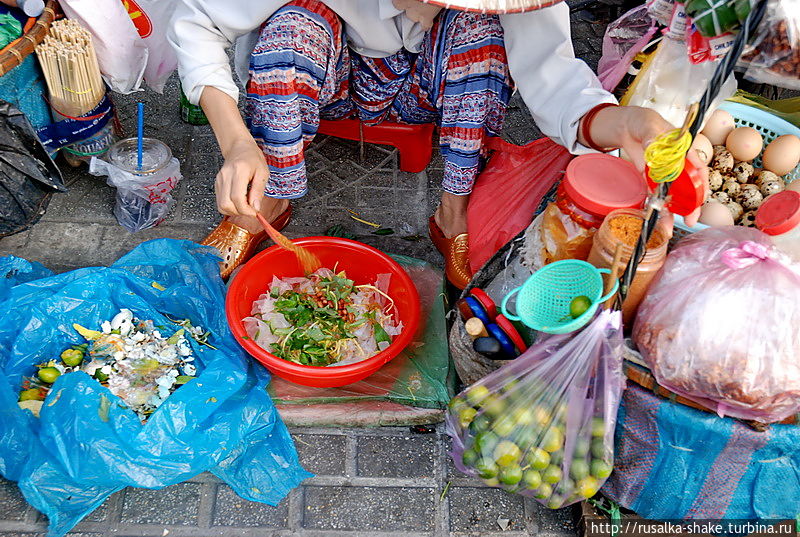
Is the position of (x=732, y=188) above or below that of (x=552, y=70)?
below

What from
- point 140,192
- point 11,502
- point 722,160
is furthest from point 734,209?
point 11,502

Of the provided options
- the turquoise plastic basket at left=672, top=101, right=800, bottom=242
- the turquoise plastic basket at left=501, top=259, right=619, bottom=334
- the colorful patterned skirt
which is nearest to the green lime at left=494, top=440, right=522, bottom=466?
the turquoise plastic basket at left=501, top=259, right=619, bottom=334

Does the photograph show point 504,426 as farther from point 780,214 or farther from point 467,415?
point 780,214

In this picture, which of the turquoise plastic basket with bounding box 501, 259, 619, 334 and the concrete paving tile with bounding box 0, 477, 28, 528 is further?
the concrete paving tile with bounding box 0, 477, 28, 528

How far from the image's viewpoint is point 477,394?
1.60 meters

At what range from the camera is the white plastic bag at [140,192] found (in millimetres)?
2275

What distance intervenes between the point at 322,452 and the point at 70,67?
1438mm

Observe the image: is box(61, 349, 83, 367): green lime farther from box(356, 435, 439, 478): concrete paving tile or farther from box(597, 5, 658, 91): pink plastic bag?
box(597, 5, 658, 91): pink plastic bag

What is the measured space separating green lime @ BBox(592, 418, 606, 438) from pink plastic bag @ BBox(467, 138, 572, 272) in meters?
0.68

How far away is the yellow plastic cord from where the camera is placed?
1.11 metres

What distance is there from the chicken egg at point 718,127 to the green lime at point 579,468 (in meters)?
1.17

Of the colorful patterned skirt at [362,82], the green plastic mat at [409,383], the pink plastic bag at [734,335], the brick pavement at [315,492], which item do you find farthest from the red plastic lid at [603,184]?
the brick pavement at [315,492]

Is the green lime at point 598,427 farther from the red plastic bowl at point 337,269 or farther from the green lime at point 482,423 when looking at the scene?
the red plastic bowl at point 337,269

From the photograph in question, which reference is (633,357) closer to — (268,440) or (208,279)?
(268,440)
